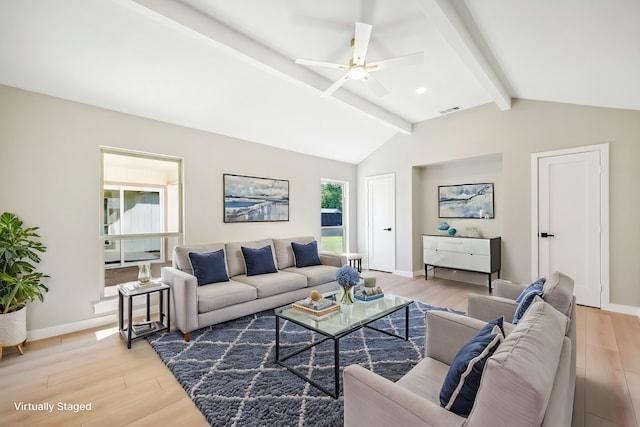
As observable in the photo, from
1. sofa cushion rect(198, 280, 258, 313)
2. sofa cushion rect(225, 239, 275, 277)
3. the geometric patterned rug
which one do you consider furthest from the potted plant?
sofa cushion rect(225, 239, 275, 277)

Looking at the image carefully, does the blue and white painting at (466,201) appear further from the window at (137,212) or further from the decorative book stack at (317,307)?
the window at (137,212)

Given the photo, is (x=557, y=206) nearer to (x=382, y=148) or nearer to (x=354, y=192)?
→ (x=382, y=148)

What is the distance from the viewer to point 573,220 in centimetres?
393

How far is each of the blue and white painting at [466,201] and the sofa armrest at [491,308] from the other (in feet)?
10.3

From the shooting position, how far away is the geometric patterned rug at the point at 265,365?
1844mm

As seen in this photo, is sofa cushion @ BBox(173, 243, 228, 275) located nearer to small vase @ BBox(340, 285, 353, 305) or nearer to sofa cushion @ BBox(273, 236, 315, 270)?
sofa cushion @ BBox(273, 236, 315, 270)

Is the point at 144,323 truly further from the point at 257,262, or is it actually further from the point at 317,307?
the point at 317,307

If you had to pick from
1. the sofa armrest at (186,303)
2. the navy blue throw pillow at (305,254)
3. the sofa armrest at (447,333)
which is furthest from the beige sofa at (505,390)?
the navy blue throw pillow at (305,254)

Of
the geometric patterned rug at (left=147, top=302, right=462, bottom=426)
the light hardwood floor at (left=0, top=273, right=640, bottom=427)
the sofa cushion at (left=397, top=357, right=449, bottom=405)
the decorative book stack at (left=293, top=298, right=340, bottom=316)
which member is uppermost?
the decorative book stack at (left=293, top=298, right=340, bottom=316)

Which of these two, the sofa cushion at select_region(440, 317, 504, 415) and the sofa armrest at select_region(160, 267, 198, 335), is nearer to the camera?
the sofa cushion at select_region(440, 317, 504, 415)

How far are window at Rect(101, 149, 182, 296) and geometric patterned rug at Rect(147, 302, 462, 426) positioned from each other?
1185 millimetres

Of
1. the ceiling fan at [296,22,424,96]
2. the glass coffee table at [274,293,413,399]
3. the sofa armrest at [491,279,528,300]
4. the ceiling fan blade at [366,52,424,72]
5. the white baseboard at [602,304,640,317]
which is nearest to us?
the glass coffee table at [274,293,413,399]

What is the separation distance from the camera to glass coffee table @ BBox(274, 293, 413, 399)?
6.72 feet

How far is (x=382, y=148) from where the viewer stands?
6137 millimetres
